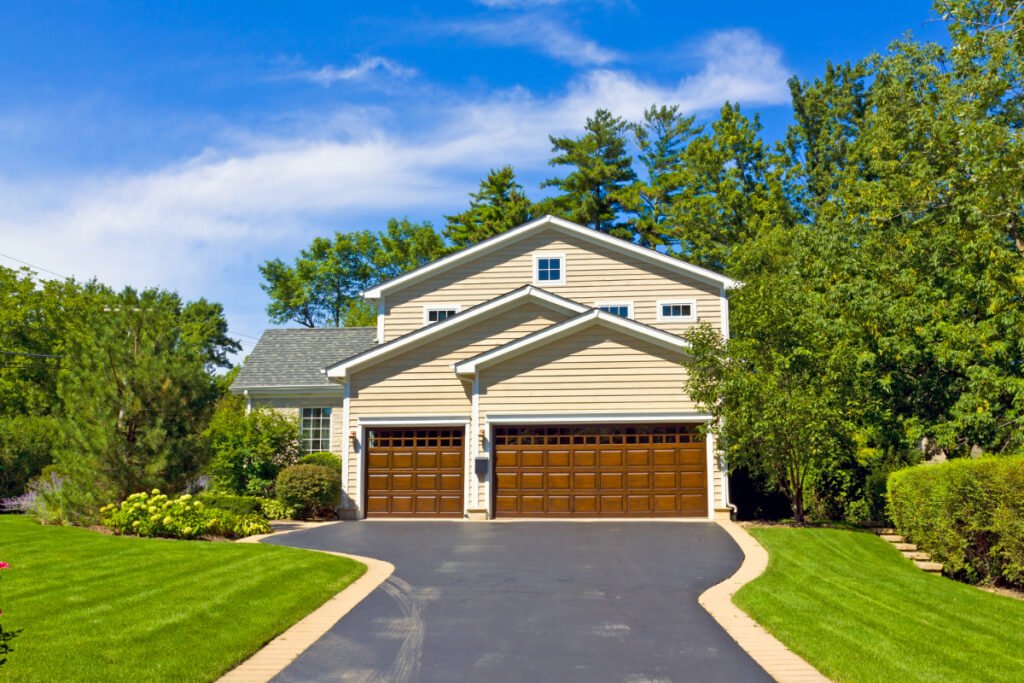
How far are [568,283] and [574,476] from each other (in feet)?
24.2

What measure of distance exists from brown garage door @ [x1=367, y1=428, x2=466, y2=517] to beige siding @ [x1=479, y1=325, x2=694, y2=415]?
1.67 meters

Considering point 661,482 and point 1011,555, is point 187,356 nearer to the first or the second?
point 661,482

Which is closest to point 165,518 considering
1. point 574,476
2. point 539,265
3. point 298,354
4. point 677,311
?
point 574,476

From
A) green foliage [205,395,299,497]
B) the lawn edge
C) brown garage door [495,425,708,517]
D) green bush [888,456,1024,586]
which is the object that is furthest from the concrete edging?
green foliage [205,395,299,497]

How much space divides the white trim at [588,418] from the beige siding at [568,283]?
5332mm

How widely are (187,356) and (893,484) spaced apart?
51.3 ft

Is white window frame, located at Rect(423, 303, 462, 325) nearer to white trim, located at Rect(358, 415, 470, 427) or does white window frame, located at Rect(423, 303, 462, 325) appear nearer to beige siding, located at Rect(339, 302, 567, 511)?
beige siding, located at Rect(339, 302, 567, 511)

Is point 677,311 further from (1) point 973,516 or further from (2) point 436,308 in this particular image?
(1) point 973,516

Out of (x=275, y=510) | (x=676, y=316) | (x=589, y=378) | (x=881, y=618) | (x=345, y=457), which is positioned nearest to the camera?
(x=881, y=618)

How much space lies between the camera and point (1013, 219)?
21.6 m

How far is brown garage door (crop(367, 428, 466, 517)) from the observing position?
74.8 feet

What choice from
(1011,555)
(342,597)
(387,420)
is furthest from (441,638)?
(387,420)

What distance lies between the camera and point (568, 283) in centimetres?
2722

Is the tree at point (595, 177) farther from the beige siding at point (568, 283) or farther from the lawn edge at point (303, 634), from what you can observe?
the lawn edge at point (303, 634)
